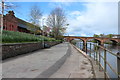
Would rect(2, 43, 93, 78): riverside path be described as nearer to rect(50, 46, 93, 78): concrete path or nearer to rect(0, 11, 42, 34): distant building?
rect(50, 46, 93, 78): concrete path

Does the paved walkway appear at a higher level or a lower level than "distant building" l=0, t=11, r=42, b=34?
lower

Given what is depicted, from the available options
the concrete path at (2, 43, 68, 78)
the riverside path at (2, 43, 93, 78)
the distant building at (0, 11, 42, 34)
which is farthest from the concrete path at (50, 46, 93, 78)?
the distant building at (0, 11, 42, 34)

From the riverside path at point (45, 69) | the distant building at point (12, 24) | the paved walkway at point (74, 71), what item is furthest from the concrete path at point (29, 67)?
the distant building at point (12, 24)

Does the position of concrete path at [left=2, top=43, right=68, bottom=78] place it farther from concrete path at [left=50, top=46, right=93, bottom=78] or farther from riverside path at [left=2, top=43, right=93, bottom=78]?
concrete path at [left=50, top=46, right=93, bottom=78]

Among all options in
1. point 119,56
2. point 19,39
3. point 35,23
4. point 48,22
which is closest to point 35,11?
point 35,23

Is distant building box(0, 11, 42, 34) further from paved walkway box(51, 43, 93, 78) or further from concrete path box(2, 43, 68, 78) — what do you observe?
paved walkway box(51, 43, 93, 78)

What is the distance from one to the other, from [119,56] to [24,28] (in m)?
39.1

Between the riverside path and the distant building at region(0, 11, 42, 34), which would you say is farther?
the distant building at region(0, 11, 42, 34)

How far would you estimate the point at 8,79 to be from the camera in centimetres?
348

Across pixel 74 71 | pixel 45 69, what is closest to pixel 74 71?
pixel 74 71

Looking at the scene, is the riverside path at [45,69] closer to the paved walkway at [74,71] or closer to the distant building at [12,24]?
the paved walkway at [74,71]

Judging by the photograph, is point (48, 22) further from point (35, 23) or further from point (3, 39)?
point (3, 39)

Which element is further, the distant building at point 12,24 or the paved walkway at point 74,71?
the distant building at point 12,24

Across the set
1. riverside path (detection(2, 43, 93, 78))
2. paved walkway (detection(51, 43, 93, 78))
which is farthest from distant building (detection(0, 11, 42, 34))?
paved walkway (detection(51, 43, 93, 78))
